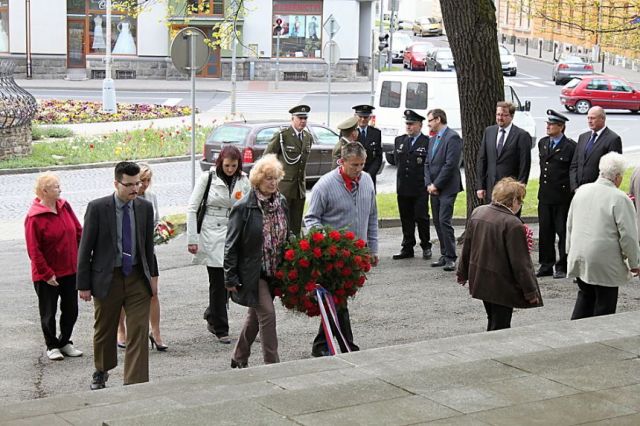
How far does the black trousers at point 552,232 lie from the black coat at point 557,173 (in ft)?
0.32

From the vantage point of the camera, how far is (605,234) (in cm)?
954

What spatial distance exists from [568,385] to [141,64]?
158ft

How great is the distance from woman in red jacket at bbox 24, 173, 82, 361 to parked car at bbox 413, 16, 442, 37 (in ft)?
255

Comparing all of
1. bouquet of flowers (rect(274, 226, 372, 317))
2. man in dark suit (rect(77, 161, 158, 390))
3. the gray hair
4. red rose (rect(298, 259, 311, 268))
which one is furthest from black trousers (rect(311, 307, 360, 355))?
the gray hair

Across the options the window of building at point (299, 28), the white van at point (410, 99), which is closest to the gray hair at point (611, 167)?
the white van at point (410, 99)

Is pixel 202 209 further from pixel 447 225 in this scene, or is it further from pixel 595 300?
pixel 447 225

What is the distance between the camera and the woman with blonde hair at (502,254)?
8.83 metres

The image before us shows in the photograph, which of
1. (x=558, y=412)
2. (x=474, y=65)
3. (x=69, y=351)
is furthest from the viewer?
(x=474, y=65)

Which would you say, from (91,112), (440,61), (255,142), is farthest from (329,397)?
(440,61)

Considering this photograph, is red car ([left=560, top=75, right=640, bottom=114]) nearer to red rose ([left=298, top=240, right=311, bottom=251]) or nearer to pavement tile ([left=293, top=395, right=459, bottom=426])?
red rose ([left=298, top=240, right=311, bottom=251])

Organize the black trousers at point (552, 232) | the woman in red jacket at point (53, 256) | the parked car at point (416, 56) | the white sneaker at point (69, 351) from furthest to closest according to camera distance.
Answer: the parked car at point (416, 56) < the black trousers at point (552, 232) < the white sneaker at point (69, 351) < the woman in red jacket at point (53, 256)

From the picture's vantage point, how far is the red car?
4175cm

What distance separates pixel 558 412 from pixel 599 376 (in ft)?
3.31

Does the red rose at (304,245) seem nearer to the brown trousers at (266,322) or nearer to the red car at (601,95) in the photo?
the brown trousers at (266,322)
